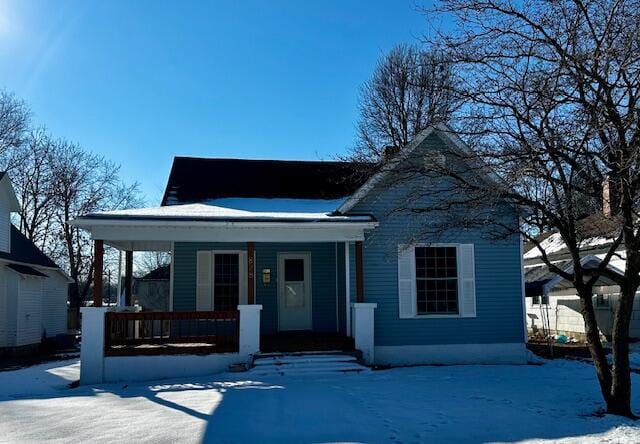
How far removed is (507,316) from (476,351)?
1.10 m

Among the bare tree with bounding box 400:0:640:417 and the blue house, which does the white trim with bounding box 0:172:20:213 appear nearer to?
the blue house

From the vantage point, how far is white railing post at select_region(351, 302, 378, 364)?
1195 cm

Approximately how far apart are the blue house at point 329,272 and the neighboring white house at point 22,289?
5772mm

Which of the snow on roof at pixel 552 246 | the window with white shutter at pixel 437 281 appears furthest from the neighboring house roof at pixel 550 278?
the window with white shutter at pixel 437 281

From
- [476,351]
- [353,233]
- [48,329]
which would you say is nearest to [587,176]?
[353,233]

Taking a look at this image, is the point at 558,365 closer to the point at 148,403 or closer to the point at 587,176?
the point at 587,176

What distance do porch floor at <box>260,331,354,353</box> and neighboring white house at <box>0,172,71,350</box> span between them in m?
9.73

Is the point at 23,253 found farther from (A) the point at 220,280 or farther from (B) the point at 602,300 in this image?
(B) the point at 602,300

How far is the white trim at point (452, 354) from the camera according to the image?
41.5 ft

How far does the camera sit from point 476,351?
12.9 metres

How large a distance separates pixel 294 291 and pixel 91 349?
5.09m

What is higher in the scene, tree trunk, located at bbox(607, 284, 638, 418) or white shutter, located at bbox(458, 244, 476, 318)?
white shutter, located at bbox(458, 244, 476, 318)

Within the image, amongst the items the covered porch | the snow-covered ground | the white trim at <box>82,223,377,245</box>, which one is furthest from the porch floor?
the white trim at <box>82,223,377,245</box>

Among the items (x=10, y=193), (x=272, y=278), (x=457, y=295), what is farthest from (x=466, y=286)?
(x=10, y=193)
